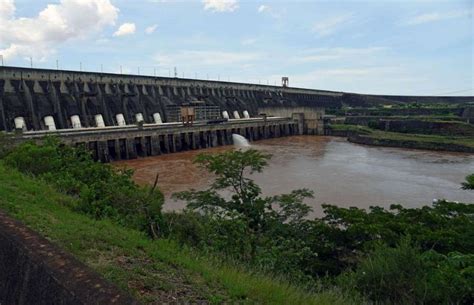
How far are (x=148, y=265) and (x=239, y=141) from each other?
2850cm

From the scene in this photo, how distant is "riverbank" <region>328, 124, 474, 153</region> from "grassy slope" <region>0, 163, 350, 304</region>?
29343 mm

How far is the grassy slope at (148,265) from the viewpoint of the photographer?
3.65 m

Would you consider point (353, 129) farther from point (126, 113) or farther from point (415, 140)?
point (126, 113)

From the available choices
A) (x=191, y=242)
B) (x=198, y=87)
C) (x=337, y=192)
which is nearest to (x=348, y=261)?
(x=191, y=242)

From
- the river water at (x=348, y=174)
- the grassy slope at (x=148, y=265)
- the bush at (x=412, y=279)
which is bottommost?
the river water at (x=348, y=174)

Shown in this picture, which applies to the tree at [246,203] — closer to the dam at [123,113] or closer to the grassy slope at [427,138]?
the dam at [123,113]

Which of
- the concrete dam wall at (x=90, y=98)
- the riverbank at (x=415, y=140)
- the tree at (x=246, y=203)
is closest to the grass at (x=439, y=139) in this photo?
the riverbank at (x=415, y=140)

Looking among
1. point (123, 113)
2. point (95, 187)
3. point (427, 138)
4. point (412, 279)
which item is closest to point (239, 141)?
point (123, 113)

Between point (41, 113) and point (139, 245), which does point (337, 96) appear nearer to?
point (41, 113)

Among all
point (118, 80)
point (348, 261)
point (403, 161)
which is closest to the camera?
point (348, 261)

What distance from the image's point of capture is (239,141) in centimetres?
3266

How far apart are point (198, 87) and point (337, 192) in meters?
28.6

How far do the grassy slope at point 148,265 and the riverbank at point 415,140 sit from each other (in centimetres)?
2934

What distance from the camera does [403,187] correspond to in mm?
17141
